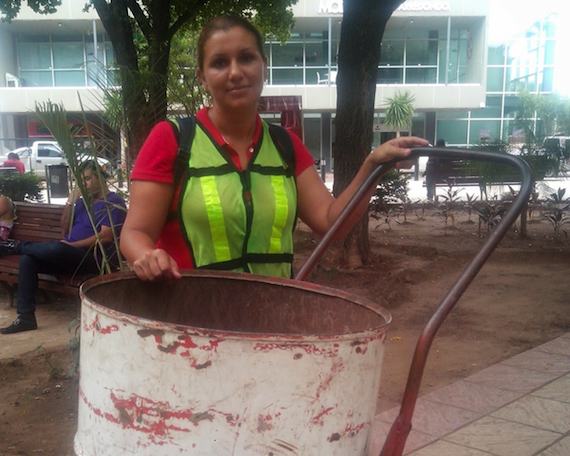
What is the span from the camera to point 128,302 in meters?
1.71

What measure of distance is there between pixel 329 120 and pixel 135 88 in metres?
29.4

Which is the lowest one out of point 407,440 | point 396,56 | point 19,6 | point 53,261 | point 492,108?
point 407,440

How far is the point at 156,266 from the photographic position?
1482mm

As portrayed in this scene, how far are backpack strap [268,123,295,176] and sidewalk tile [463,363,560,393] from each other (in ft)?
8.20

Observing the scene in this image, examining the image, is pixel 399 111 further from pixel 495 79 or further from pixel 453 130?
pixel 495 79

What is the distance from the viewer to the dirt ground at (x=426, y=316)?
3.64 metres

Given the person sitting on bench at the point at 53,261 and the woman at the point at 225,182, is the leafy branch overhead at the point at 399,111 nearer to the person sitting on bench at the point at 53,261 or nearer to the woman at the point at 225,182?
the person sitting on bench at the point at 53,261

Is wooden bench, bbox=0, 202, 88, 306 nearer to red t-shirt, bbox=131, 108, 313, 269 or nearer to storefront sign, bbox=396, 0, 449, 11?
red t-shirt, bbox=131, 108, 313, 269

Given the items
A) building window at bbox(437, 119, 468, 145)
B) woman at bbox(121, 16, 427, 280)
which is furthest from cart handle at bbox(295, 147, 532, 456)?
building window at bbox(437, 119, 468, 145)

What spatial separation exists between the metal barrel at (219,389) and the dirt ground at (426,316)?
2.18 m

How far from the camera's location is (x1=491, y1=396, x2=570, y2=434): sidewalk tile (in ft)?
11.0

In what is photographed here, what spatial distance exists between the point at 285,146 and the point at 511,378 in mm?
Answer: 2697

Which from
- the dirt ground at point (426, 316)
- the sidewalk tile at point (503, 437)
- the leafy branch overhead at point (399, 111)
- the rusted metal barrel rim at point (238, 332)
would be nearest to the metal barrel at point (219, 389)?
the rusted metal barrel rim at point (238, 332)

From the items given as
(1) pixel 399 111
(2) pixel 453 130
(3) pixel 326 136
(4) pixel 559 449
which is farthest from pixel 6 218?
(2) pixel 453 130
